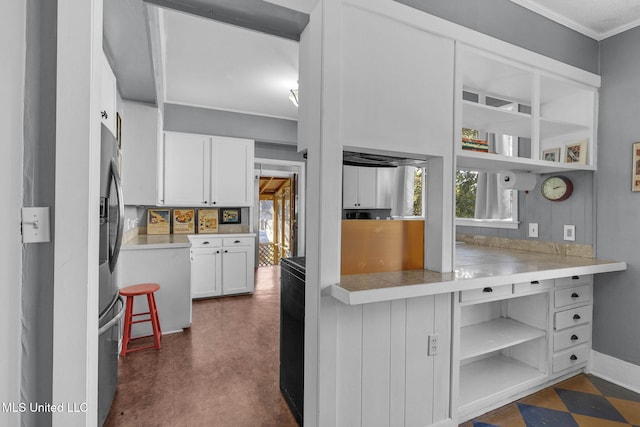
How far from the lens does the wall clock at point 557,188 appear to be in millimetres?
2531

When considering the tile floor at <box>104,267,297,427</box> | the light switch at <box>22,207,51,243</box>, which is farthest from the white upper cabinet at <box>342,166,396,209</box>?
the light switch at <box>22,207,51,243</box>

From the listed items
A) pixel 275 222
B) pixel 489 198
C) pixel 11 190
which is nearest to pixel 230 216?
pixel 489 198

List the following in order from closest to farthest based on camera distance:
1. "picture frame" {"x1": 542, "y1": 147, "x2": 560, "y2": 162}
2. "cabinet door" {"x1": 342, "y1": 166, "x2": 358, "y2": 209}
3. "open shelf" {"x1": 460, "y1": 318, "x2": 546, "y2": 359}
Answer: "open shelf" {"x1": 460, "y1": 318, "x2": 546, "y2": 359} → "picture frame" {"x1": 542, "y1": 147, "x2": 560, "y2": 162} → "cabinet door" {"x1": 342, "y1": 166, "x2": 358, "y2": 209}

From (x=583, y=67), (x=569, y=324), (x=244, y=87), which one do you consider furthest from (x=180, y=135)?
(x=569, y=324)

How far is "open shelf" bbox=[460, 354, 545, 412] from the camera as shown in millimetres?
1975

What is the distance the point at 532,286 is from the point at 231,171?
12.4 ft

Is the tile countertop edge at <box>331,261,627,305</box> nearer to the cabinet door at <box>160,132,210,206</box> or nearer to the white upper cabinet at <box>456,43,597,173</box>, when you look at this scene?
the white upper cabinet at <box>456,43,597,173</box>

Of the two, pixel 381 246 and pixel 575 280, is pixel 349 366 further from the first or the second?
pixel 575 280

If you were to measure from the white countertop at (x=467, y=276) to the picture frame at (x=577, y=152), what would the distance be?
2.55 feet

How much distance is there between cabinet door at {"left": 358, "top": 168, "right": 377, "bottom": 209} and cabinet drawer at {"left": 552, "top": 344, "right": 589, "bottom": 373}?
2.93 m

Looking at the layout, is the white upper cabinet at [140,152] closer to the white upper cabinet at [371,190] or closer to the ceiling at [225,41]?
the ceiling at [225,41]

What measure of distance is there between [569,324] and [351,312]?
1909mm

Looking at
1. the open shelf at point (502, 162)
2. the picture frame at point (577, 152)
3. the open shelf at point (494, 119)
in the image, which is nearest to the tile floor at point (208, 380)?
the open shelf at point (502, 162)

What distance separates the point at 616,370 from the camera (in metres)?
2.30
